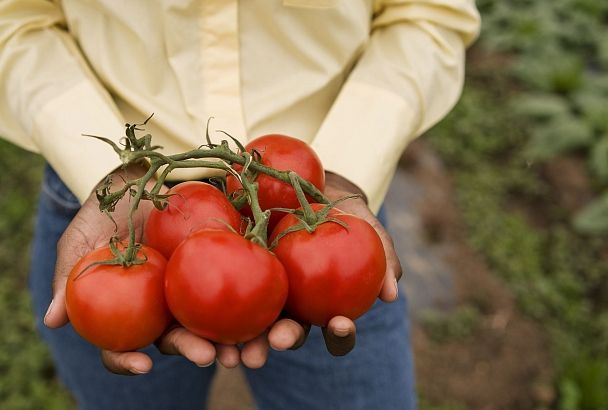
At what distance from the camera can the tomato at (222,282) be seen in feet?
3.56

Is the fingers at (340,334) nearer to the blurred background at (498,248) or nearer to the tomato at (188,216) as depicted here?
the tomato at (188,216)

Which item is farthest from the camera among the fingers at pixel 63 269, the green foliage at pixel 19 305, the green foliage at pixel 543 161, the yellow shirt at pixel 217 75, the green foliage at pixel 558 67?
the green foliage at pixel 558 67

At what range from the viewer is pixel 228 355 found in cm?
115

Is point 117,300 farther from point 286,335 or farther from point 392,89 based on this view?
point 392,89

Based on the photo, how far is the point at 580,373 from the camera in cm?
260

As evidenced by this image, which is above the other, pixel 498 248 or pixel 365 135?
pixel 365 135

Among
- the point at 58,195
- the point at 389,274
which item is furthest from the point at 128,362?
the point at 58,195

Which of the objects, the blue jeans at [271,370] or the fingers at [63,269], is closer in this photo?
the fingers at [63,269]

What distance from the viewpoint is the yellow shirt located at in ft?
4.70

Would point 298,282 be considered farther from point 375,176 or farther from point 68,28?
point 68,28

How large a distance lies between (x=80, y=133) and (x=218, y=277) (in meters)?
0.55

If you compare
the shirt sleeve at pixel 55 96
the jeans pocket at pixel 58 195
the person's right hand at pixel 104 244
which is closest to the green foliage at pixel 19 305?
the jeans pocket at pixel 58 195

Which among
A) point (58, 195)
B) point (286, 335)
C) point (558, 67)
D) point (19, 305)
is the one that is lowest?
point (558, 67)

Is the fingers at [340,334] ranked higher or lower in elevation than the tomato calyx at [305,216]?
lower
